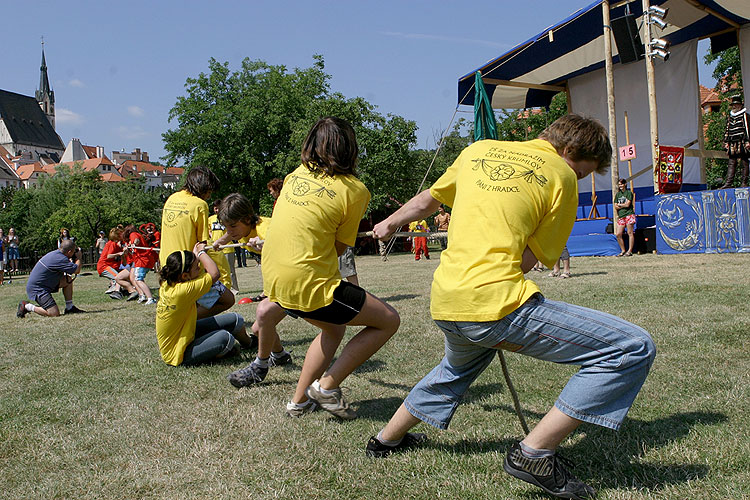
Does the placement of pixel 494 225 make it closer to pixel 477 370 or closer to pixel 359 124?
pixel 477 370

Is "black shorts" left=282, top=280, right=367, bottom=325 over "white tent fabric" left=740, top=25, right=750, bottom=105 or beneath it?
beneath

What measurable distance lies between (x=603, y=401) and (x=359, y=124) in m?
29.8

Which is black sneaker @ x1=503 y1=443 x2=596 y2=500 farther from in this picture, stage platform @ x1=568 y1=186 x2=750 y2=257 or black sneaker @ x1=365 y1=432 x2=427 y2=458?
Answer: stage platform @ x1=568 y1=186 x2=750 y2=257

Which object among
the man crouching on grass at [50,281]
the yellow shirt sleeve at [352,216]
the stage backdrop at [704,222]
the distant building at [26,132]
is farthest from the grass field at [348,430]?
the distant building at [26,132]

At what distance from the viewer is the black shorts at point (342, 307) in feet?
11.2

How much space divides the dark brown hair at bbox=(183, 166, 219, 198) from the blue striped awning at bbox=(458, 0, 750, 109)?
1301 centimetres

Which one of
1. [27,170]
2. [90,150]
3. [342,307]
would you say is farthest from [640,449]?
[90,150]

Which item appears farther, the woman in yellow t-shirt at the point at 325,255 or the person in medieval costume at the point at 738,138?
the person in medieval costume at the point at 738,138

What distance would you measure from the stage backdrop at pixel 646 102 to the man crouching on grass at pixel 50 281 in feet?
54.4

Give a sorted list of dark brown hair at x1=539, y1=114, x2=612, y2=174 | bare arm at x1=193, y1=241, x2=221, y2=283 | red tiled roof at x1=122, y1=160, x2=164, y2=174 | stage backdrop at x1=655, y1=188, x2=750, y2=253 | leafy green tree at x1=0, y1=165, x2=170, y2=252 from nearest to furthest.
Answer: dark brown hair at x1=539, y1=114, x2=612, y2=174 < bare arm at x1=193, y1=241, x2=221, y2=283 < stage backdrop at x1=655, y1=188, x2=750, y2=253 < leafy green tree at x1=0, y1=165, x2=170, y2=252 < red tiled roof at x1=122, y1=160, x2=164, y2=174

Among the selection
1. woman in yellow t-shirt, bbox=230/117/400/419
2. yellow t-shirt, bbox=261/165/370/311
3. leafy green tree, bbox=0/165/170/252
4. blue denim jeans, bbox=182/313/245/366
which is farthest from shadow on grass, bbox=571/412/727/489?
leafy green tree, bbox=0/165/170/252

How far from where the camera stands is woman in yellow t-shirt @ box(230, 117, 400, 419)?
134 inches

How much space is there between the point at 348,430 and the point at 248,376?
4.26 ft

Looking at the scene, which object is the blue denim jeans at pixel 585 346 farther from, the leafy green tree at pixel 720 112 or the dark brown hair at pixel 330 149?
the leafy green tree at pixel 720 112
